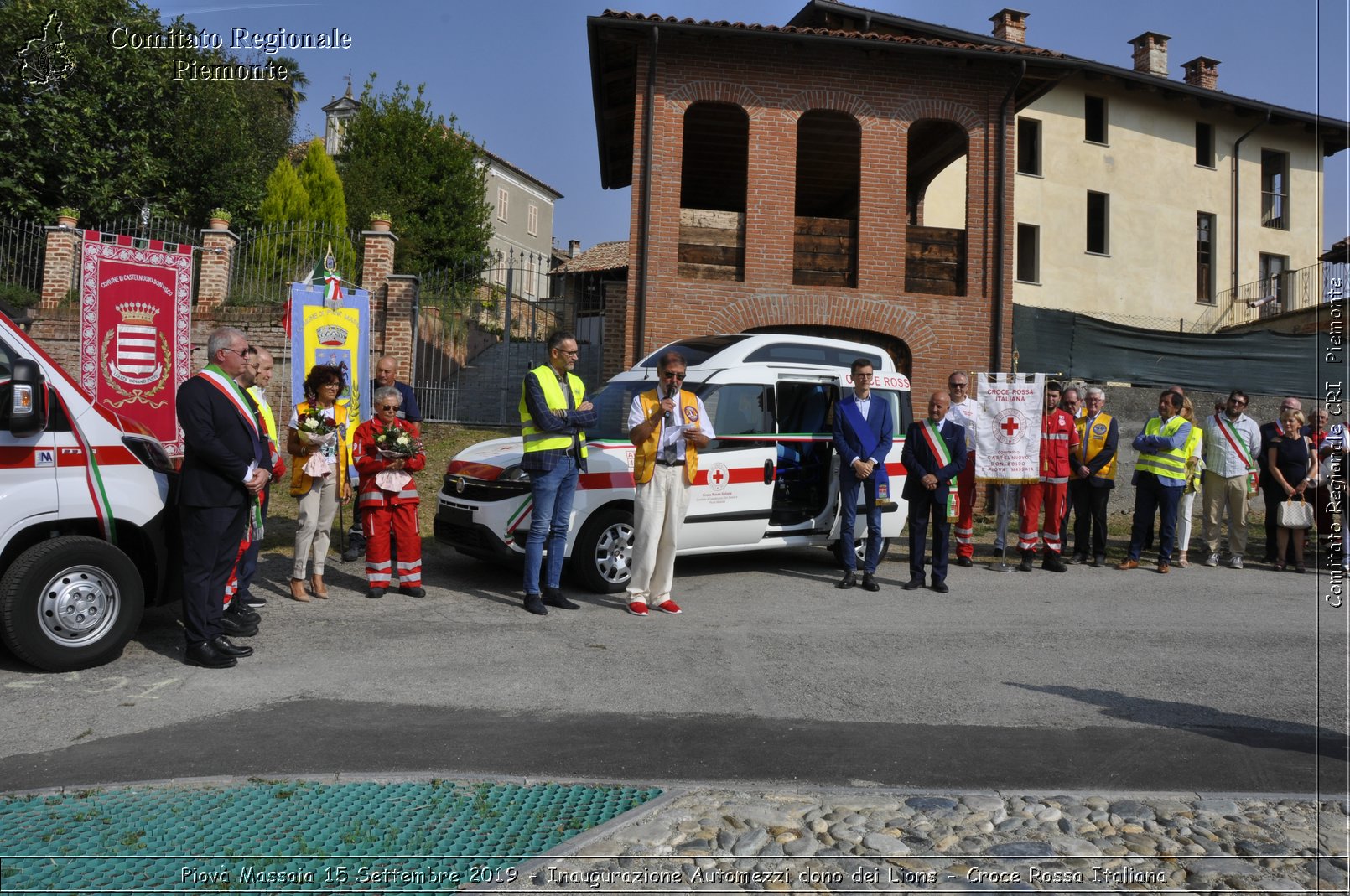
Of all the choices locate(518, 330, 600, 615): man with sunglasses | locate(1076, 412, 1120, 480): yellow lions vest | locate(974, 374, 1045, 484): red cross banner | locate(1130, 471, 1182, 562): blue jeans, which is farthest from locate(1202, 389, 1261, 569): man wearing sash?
locate(518, 330, 600, 615): man with sunglasses

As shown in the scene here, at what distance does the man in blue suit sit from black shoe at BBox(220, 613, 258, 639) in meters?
5.46

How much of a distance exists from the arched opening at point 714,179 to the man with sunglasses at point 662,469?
926cm

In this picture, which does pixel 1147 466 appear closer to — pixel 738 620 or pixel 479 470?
pixel 738 620

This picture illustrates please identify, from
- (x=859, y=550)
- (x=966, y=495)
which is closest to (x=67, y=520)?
(x=859, y=550)

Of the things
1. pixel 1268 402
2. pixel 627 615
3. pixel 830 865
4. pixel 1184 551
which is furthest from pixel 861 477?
pixel 1268 402

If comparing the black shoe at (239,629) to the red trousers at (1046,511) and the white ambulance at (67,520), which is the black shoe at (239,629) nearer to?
the white ambulance at (67,520)

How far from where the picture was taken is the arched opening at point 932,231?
18.0 m

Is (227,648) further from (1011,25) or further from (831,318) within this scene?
(1011,25)

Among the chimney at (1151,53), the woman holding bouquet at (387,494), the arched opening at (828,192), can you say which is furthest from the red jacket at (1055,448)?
the chimney at (1151,53)

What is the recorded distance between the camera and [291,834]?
3.73 m

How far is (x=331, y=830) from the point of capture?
12.4 feet

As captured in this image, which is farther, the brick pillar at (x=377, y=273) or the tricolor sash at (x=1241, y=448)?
the brick pillar at (x=377, y=273)

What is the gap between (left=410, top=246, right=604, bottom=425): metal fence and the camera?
19000 millimetres

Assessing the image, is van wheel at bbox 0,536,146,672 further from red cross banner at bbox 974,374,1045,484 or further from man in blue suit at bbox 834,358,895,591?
red cross banner at bbox 974,374,1045,484
